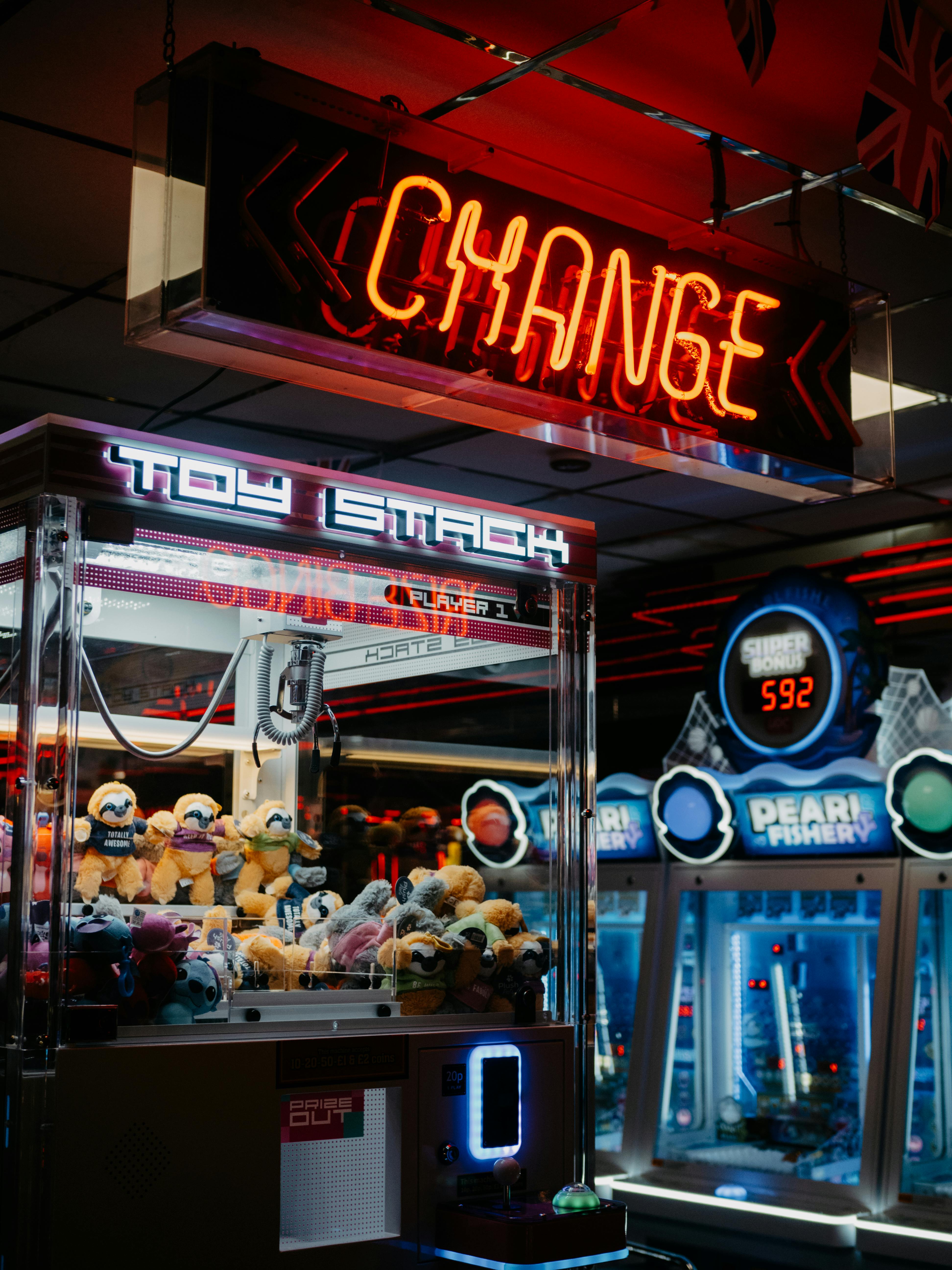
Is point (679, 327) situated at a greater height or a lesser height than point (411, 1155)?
greater

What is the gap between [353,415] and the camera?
4801mm

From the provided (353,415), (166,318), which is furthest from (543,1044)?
(353,415)

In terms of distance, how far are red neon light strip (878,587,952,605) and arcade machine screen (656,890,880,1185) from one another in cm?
129

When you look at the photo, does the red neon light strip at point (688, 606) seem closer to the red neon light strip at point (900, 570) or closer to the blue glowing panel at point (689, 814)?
the red neon light strip at point (900, 570)

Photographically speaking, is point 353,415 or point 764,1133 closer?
point 353,415

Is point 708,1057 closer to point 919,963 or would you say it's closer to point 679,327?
→ point 919,963

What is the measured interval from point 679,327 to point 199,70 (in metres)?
1.03

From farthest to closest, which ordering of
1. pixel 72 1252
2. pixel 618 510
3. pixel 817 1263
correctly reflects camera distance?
pixel 618 510
pixel 817 1263
pixel 72 1252

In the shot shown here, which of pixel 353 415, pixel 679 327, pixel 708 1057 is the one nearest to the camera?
pixel 679 327

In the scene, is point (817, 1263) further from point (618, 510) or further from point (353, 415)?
point (353, 415)

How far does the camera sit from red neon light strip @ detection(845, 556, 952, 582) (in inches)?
237

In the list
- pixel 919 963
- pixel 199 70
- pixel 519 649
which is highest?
pixel 199 70

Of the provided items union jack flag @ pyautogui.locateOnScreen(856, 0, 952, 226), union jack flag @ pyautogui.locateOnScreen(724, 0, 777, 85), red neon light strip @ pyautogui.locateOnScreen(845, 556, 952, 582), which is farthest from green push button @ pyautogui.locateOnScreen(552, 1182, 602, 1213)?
red neon light strip @ pyautogui.locateOnScreen(845, 556, 952, 582)

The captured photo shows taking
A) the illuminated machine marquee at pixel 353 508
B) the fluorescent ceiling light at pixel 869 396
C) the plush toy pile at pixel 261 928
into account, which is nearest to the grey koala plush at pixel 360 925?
the plush toy pile at pixel 261 928
